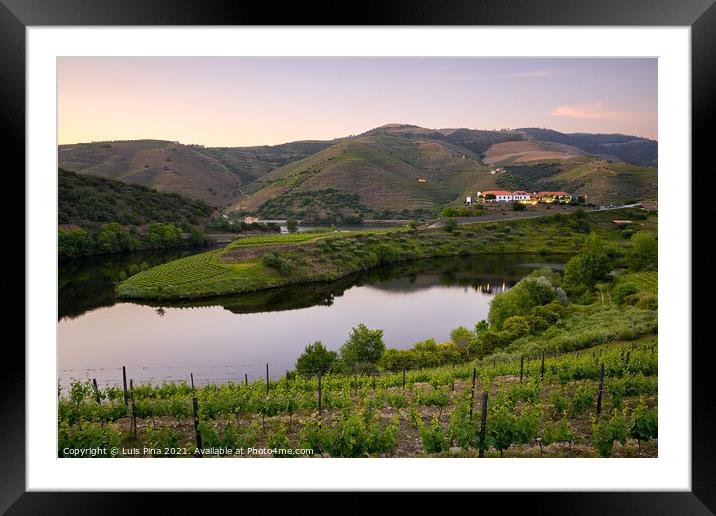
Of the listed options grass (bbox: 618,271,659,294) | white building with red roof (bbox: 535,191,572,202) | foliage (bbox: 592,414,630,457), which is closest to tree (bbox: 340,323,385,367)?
foliage (bbox: 592,414,630,457)

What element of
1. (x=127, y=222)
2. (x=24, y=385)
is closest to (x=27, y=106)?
(x=24, y=385)

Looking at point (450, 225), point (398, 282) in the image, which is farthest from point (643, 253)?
point (450, 225)

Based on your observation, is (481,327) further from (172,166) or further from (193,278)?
(172,166)

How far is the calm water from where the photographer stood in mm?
7430

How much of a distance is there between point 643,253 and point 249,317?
911cm

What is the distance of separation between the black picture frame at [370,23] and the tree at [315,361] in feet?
13.9

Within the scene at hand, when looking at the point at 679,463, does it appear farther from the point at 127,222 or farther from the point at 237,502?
the point at 127,222

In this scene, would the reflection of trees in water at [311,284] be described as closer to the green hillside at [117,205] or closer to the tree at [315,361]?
the green hillside at [117,205]

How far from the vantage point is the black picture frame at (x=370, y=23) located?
2035 mm

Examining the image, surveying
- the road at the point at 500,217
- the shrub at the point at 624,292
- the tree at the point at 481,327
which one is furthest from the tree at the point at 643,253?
the tree at the point at 481,327

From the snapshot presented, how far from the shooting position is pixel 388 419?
11.2 feet

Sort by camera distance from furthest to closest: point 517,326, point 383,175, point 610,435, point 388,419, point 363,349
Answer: point 383,175, point 517,326, point 363,349, point 388,419, point 610,435

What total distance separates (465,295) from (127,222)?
11889 millimetres

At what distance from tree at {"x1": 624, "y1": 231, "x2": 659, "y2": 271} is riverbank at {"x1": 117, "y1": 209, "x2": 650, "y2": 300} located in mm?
1519
